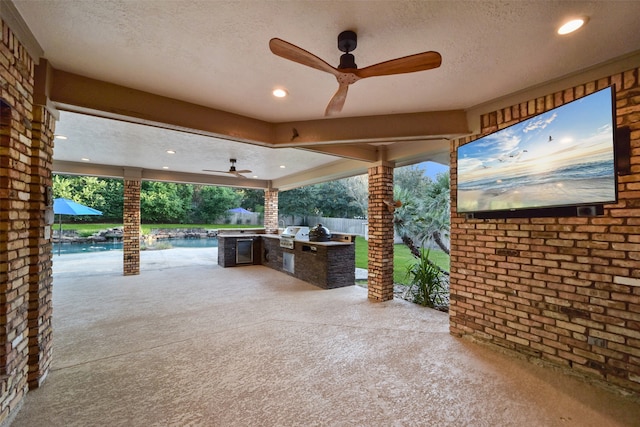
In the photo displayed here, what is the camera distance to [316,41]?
6.48 ft

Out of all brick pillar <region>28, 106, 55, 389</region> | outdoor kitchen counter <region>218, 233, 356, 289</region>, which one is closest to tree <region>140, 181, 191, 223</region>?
outdoor kitchen counter <region>218, 233, 356, 289</region>

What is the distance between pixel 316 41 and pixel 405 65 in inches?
26.7

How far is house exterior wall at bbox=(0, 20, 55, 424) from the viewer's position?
6.08ft

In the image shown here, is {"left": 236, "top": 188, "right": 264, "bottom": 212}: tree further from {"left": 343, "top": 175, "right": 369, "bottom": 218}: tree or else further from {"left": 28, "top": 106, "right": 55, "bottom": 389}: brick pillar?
{"left": 28, "top": 106, "right": 55, "bottom": 389}: brick pillar

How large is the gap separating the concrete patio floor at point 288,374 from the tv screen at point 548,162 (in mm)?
1578

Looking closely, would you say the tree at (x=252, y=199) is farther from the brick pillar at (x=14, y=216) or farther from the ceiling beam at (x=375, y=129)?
the brick pillar at (x=14, y=216)

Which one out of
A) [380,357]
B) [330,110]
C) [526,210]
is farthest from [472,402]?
[330,110]

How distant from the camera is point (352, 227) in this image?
16.4 meters

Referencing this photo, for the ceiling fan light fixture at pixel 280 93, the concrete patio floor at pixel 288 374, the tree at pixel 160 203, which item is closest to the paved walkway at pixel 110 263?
the concrete patio floor at pixel 288 374

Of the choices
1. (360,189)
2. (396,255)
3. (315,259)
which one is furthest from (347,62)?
(360,189)

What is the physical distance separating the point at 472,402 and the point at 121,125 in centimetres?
514

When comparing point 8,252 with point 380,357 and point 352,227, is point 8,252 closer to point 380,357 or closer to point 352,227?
point 380,357

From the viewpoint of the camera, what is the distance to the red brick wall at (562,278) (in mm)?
2178

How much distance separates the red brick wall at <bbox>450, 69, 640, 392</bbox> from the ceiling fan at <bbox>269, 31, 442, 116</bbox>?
1.76 m
